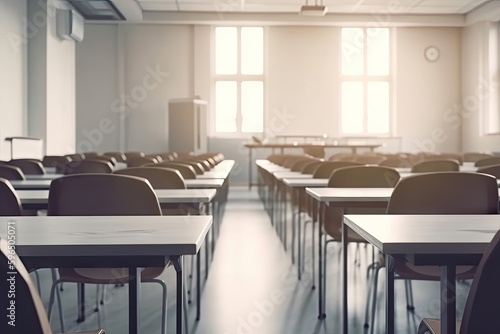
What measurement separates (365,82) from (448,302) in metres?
12.9

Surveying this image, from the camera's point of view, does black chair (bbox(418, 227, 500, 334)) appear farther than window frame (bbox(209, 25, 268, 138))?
No

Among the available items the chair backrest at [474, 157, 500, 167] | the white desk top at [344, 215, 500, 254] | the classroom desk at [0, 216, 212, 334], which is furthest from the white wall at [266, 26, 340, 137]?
the classroom desk at [0, 216, 212, 334]

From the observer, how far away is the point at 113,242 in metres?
1.17

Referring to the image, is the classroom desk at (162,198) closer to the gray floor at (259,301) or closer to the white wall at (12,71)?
the gray floor at (259,301)

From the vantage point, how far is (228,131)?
13633 millimetres

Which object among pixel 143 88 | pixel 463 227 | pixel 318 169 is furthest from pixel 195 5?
pixel 463 227

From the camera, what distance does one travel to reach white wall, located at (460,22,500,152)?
494 inches

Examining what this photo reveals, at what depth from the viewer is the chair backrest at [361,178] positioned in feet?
10.4

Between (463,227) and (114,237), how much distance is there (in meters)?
0.78

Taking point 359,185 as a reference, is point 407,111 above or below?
above

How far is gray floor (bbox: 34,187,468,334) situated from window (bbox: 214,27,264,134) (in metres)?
8.99

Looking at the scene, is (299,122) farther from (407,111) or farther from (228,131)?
(407,111)

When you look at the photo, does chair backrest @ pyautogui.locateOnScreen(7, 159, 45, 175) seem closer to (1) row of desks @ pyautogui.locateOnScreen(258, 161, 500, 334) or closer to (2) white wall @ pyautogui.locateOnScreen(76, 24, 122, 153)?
(1) row of desks @ pyautogui.locateOnScreen(258, 161, 500, 334)

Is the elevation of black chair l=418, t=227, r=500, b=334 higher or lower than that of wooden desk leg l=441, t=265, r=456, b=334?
higher
